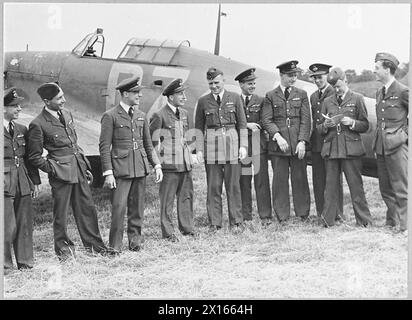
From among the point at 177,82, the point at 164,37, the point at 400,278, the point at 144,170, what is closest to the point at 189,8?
the point at 177,82

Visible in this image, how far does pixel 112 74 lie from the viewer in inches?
298

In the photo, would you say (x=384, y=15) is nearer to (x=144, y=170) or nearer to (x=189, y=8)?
(x=189, y=8)

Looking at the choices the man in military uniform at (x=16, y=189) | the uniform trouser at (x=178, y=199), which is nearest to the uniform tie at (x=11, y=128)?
the man in military uniform at (x=16, y=189)

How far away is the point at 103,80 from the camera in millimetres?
7633

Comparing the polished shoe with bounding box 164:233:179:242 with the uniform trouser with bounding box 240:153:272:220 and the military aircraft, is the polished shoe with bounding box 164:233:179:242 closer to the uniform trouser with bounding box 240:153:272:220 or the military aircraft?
the uniform trouser with bounding box 240:153:272:220

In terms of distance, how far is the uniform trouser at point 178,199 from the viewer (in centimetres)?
600

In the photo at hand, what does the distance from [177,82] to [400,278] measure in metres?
2.86

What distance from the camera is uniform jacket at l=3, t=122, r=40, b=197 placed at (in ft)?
16.8

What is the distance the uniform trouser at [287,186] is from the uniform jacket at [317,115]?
8.5 inches

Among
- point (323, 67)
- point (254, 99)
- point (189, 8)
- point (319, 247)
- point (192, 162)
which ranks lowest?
point (319, 247)

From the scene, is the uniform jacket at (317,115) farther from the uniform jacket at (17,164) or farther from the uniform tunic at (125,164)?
the uniform jacket at (17,164)

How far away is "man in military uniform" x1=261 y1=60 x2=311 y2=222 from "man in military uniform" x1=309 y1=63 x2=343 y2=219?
0.11 m

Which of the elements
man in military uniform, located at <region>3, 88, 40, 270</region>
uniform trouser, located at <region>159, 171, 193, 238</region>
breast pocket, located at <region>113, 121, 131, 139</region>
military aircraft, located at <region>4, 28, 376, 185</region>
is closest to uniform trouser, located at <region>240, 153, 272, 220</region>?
uniform trouser, located at <region>159, 171, 193, 238</region>

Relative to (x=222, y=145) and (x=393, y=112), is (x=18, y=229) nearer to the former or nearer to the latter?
(x=222, y=145)
